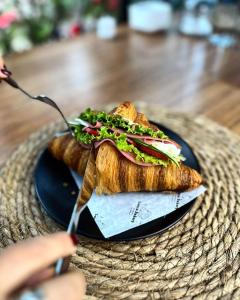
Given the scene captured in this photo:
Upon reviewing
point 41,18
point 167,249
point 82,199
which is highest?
point 41,18

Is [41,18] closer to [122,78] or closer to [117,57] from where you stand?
[117,57]

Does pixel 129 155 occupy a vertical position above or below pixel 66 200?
above

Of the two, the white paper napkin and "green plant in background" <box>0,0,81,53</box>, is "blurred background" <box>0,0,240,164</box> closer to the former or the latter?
"green plant in background" <box>0,0,81,53</box>

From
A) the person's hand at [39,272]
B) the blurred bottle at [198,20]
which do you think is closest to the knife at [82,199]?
the person's hand at [39,272]

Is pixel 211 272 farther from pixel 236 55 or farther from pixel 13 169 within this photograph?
pixel 236 55

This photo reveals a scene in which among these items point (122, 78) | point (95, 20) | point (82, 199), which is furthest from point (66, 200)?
point (95, 20)

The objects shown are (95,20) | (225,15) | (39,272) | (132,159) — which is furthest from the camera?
(95,20)

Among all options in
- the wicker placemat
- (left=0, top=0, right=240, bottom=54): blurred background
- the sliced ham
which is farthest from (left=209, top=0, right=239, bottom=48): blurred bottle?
the sliced ham
